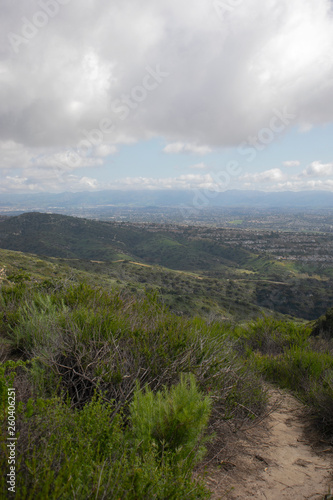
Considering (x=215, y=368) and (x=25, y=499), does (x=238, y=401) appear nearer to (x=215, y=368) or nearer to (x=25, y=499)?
(x=215, y=368)

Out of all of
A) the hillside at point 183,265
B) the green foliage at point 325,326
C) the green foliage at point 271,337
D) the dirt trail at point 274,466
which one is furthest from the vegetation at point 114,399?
the hillside at point 183,265

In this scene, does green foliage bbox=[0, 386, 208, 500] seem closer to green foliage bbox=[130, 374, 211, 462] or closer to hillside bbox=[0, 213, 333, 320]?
green foliage bbox=[130, 374, 211, 462]

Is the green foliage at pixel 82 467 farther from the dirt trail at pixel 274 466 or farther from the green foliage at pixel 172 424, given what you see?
the dirt trail at pixel 274 466

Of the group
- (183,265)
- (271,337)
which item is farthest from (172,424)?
(183,265)

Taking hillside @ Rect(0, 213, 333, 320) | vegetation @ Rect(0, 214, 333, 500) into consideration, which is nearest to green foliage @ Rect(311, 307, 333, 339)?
vegetation @ Rect(0, 214, 333, 500)

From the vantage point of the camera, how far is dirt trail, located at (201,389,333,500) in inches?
102

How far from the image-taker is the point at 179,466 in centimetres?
205

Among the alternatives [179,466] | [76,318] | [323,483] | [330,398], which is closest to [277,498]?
[323,483]

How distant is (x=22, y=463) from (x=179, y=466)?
3.48 feet

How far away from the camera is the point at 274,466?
3.09 metres

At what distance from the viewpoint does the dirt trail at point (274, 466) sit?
2.59 meters

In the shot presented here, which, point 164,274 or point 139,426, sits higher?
point 139,426

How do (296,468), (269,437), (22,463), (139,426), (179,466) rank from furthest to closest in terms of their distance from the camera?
1. (269,437)
2. (296,468)
3. (139,426)
4. (179,466)
5. (22,463)

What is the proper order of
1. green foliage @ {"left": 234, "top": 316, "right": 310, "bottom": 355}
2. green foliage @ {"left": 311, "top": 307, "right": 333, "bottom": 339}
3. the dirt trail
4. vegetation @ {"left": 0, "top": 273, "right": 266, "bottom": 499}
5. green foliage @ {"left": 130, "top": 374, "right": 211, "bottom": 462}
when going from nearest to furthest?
vegetation @ {"left": 0, "top": 273, "right": 266, "bottom": 499}
green foliage @ {"left": 130, "top": 374, "right": 211, "bottom": 462}
the dirt trail
green foliage @ {"left": 234, "top": 316, "right": 310, "bottom": 355}
green foliage @ {"left": 311, "top": 307, "right": 333, "bottom": 339}
